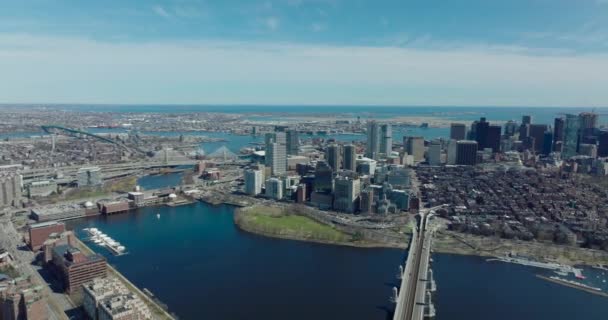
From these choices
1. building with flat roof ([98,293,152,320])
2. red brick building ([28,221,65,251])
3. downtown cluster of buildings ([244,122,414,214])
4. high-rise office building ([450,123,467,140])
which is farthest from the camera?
high-rise office building ([450,123,467,140])

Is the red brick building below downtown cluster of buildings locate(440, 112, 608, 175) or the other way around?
below

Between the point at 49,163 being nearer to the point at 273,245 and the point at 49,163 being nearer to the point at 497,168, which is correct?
the point at 273,245

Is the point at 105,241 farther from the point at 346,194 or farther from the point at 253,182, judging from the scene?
the point at 346,194

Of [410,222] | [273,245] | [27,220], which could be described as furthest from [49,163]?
[410,222]

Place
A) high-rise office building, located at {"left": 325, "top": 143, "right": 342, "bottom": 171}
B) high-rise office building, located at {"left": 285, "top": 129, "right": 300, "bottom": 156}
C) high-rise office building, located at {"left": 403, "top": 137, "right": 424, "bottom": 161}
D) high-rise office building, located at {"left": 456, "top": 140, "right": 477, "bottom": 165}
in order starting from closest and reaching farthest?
1. high-rise office building, located at {"left": 325, "top": 143, "right": 342, "bottom": 171}
2. high-rise office building, located at {"left": 456, "top": 140, "right": 477, "bottom": 165}
3. high-rise office building, located at {"left": 285, "top": 129, "right": 300, "bottom": 156}
4. high-rise office building, located at {"left": 403, "top": 137, "right": 424, "bottom": 161}

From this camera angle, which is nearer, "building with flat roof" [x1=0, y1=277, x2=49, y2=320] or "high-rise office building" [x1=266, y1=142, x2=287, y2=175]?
"building with flat roof" [x1=0, y1=277, x2=49, y2=320]

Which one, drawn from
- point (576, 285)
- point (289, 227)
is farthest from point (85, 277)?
point (576, 285)

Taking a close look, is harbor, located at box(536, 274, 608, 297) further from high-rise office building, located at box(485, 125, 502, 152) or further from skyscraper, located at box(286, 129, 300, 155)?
high-rise office building, located at box(485, 125, 502, 152)

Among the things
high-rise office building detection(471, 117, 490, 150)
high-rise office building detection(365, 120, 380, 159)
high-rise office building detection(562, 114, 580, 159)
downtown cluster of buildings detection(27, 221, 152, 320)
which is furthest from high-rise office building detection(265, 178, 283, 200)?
high-rise office building detection(562, 114, 580, 159)
